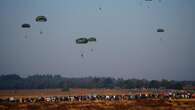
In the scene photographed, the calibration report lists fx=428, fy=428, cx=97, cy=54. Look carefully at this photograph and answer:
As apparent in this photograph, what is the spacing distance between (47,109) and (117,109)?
Answer: 7.60 meters

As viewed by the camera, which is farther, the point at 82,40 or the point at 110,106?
the point at 110,106

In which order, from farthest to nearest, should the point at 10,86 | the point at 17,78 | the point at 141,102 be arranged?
1. the point at 17,78
2. the point at 10,86
3. the point at 141,102

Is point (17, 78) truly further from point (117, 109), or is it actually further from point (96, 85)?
point (117, 109)

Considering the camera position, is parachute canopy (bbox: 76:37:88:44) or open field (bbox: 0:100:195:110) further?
open field (bbox: 0:100:195:110)

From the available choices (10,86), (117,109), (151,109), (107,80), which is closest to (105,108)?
(117,109)

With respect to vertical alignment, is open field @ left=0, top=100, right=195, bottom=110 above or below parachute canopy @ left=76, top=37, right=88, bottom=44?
below

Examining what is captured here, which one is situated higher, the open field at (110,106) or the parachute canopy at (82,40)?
the parachute canopy at (82,40)

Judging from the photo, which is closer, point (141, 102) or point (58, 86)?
point (141, 102)

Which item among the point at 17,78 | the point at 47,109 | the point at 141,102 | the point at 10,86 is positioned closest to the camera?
the point at 47,109

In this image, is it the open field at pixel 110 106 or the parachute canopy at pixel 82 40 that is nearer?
the parachute canopy at pixel 82 40

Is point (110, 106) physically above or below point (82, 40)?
below

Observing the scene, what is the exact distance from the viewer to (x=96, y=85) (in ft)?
577

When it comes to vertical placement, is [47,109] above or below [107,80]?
below

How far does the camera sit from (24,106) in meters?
46.8
